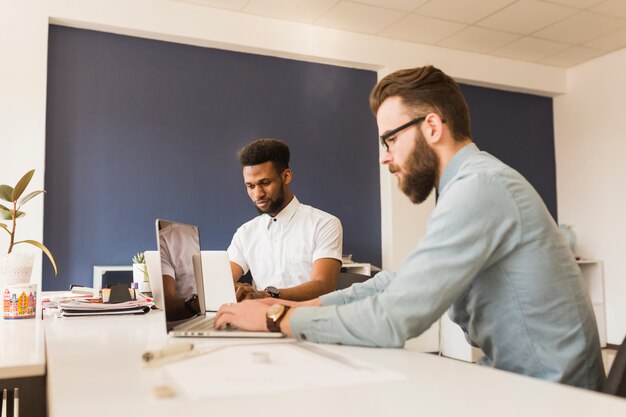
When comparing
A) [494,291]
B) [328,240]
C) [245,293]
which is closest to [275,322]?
[494,291]

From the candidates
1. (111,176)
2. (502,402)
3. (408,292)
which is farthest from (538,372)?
(111,176)

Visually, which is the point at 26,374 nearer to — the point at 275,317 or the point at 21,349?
the point at 21,349

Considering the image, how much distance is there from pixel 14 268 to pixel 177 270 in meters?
0.83

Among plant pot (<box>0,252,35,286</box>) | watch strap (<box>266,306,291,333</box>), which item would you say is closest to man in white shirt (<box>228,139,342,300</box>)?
plant pot (<box>0,252,35,286</box>)

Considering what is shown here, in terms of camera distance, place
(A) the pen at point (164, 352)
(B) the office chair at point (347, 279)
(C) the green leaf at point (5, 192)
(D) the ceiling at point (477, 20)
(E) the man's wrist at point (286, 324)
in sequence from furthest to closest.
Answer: (D) the ceiling at point (477, 20), (B) the office chair at point (347, 279), (C) the green leaf at point (5, 192), (E) the man's wrist at point (286, 324), (A) the pen at point (164, 352)

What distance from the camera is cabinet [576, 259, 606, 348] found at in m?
5.38

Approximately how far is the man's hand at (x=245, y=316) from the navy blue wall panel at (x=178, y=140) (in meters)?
2.98

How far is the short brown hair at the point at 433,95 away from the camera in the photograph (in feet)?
4.52

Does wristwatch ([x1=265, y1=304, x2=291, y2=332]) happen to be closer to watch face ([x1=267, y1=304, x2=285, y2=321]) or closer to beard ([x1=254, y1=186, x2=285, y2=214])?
watch face ([x1=267, y1=304, x2=285, y2=321])

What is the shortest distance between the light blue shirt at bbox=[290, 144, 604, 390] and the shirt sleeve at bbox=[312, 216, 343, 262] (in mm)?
1454

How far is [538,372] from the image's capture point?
117cm

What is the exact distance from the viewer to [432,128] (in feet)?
4.52

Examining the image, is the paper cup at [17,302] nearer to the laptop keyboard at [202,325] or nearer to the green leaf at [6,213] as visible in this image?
the green leaf at [6,213]

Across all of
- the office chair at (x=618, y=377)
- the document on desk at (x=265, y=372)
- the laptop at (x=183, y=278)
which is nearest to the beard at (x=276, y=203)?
the laptop at (x=183, y=278)
